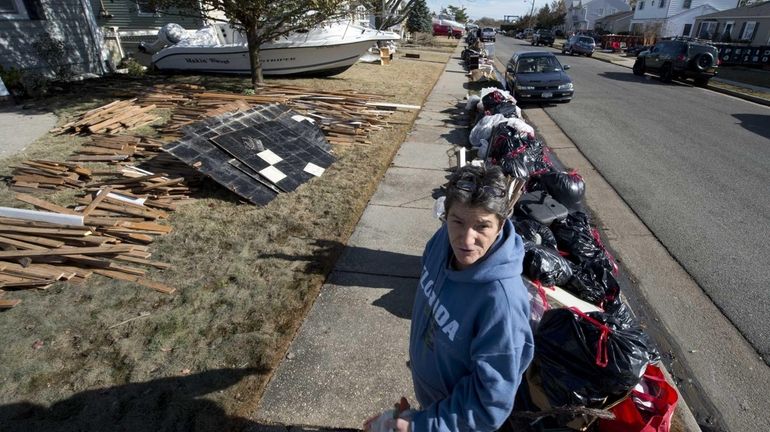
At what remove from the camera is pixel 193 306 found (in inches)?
154

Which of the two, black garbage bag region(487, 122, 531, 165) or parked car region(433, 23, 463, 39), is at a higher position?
parked car region(433, 23, 463, 39)

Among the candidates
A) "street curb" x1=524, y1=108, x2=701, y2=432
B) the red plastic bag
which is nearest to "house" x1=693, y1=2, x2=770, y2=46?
"street curb" x1=524, y1=108, x2=701, y2=432

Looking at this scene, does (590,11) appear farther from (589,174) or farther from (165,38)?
(589,174)

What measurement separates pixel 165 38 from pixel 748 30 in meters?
46.1

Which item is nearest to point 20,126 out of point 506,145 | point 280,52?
point 280,52

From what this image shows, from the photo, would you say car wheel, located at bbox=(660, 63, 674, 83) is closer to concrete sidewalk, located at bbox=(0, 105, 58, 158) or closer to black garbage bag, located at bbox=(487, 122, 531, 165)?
black garbage bag, located at bbox=(487, 122, 531, 165)

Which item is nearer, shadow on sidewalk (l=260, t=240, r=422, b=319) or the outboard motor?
shadow on sidewalk (l=260, t=240, r=422, b=319)

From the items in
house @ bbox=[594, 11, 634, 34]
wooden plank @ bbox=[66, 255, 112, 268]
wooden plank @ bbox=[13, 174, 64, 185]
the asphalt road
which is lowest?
→ the asphalt road

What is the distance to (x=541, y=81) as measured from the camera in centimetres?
1323

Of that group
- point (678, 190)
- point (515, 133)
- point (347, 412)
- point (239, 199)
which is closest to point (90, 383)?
point (347, 412)

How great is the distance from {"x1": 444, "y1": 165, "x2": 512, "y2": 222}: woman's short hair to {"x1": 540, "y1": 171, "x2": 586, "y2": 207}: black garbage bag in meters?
3.71

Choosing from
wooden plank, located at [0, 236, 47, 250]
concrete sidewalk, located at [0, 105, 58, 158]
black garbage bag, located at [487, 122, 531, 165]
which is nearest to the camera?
wooden plank, located at [0, 236, 47, 250]

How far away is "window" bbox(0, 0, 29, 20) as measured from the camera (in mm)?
A: 11594

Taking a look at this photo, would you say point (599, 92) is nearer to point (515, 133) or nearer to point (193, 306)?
point (515, 133)
